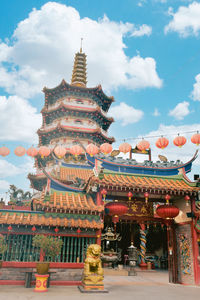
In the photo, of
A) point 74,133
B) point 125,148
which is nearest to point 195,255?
point 125,148

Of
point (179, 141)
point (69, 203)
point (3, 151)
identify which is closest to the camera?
point (69, 203)

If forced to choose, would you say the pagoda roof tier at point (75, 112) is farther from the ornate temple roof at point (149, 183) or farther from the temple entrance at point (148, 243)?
the ornate temple roof at point (149, 183)

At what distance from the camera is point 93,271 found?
872 centimetres

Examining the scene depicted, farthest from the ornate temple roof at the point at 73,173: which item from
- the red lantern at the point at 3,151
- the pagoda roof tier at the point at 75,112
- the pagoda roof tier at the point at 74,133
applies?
the red lantern at the point at 3,151

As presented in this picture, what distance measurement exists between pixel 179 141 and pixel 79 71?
71.6 feet

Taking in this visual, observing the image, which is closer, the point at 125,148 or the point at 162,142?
the point at 162,142

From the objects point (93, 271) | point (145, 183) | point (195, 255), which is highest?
point (145, 183)

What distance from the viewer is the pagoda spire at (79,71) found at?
3112cm

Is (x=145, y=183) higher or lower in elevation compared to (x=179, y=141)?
lower

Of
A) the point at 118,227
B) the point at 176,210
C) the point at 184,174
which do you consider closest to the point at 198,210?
the point at 176,210

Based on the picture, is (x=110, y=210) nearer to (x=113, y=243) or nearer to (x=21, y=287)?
(x=21, y=287)

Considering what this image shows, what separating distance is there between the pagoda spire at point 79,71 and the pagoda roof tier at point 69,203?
2145 centimetres

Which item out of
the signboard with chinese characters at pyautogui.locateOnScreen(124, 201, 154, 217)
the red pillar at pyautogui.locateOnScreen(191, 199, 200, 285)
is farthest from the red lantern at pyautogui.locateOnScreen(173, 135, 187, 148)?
the red pillar at pyautogui.locateOnScreen(191, 199, 200, 285)

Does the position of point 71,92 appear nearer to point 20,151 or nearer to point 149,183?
point 20,151
